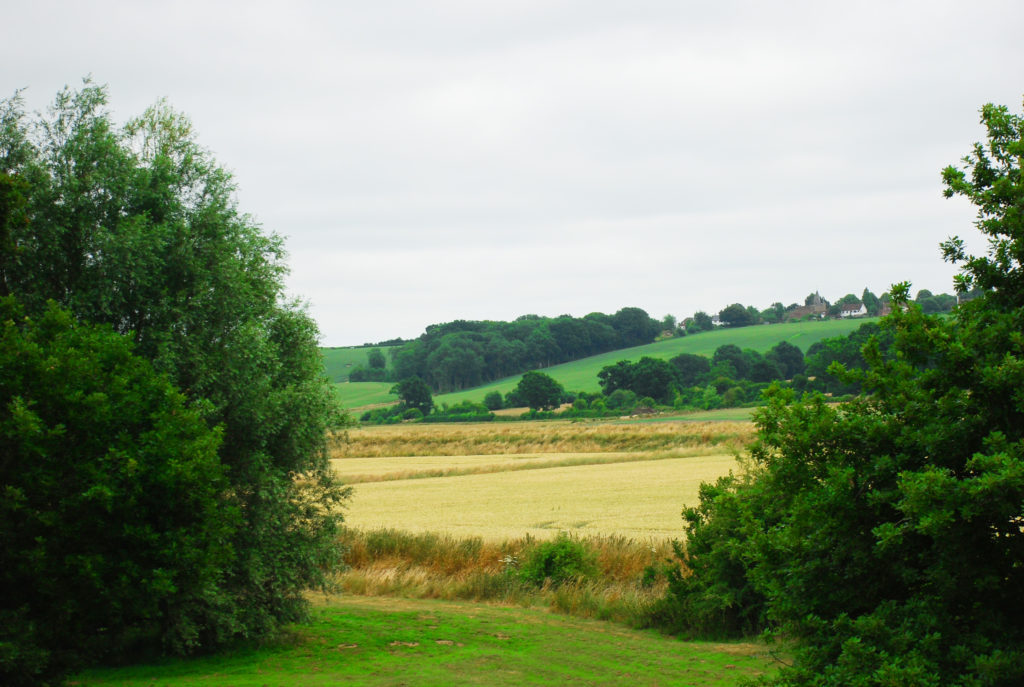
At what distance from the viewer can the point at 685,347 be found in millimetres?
159125

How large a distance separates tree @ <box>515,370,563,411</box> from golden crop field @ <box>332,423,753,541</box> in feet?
144

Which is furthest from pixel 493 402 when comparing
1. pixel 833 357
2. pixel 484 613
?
pixel 484 613

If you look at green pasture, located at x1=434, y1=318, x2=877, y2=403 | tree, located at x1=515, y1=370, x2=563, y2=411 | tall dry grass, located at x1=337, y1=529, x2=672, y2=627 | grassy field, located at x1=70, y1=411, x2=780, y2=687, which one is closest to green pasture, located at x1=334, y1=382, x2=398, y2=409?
green pasture, located at x1=434, y1=318, x2=877, y2=403

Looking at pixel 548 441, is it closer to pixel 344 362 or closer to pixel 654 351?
pixel 654 351

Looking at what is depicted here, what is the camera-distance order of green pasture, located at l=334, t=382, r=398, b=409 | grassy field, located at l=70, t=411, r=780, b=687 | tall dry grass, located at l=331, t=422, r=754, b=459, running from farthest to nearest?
green pasture, located at l=334, t=382, r=398, b=409
tall dry grass, located at l=331, t=422, r=754, b=459
grassy field, located at l=70, t=411, r=780, b=687

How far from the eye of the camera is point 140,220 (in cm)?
1325

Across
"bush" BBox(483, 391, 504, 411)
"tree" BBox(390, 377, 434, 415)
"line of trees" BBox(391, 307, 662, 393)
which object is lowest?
"bush" BBox(483, 391, 504, 411)

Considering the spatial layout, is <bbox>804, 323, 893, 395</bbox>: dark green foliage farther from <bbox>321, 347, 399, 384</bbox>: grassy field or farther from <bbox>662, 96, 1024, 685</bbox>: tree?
<bbox>321, 347, 399, 384</bbox>: grassy field

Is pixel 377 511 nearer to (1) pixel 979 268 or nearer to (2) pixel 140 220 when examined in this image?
(2) pixel 140 220

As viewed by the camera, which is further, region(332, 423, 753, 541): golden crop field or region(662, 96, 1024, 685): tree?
region(332, 423, 753, 541): golden crop field

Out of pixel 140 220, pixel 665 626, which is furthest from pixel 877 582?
pixel 140 220

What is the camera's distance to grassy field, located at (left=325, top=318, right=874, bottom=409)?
139 metres

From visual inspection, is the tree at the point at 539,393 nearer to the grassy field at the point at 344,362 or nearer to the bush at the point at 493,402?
the bush at the point at 493,402

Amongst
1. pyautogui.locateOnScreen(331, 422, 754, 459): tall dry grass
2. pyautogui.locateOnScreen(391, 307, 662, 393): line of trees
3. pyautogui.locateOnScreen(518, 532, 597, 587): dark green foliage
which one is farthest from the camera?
pyautogui.locateOnScreen(391, 307, 662, 393): line of trees
